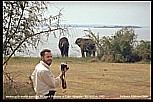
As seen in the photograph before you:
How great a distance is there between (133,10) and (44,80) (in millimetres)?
Answer: 923

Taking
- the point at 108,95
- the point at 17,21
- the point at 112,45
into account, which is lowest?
the point at 108,95

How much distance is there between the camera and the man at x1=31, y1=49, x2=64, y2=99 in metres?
2.28

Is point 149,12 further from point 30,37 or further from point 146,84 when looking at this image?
point 30,37

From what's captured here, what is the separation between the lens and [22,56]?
254 centimetres

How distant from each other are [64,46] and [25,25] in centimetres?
36

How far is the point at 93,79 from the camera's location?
2533 mm

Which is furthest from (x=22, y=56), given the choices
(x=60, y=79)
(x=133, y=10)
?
(x=133, y=10)

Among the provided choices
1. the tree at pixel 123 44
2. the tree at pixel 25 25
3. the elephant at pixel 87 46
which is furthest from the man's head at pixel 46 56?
the tree at pixel 123 44

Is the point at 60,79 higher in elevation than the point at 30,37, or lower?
lower

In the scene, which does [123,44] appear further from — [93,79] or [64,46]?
[64,46]

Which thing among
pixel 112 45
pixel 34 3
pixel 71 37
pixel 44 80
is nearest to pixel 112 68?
pixel 112 45

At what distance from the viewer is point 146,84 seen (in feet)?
8.27

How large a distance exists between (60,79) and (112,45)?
0.51 m

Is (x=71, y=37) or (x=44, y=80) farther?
(x=71, y=37)
